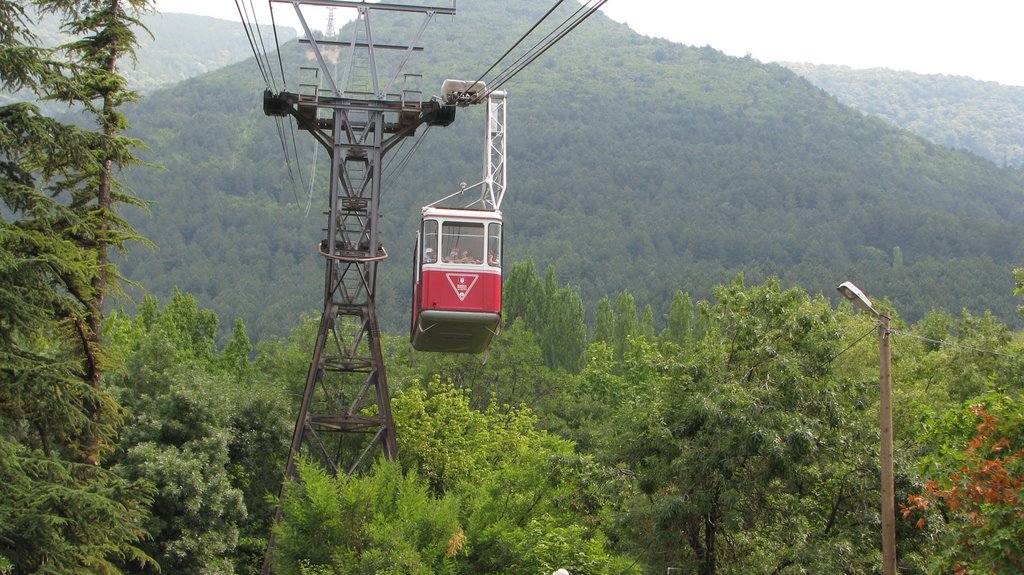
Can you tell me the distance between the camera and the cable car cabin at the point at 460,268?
27.3 metres

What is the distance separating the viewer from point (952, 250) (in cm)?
19825

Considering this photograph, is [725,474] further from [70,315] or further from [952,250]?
[952,250]

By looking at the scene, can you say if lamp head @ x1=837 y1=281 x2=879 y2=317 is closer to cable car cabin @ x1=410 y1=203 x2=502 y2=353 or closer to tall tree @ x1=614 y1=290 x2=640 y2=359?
cable car cabin @ x1=410 y1=203 x2=502 y2=353

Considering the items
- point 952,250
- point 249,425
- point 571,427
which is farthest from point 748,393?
point 952,250

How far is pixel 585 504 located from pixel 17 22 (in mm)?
17702

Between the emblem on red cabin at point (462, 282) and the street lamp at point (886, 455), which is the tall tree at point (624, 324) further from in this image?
the street lamp at point (886, 455)

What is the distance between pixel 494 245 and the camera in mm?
27453

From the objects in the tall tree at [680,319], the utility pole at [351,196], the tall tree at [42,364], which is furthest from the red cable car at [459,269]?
the tall tree at [680,319]

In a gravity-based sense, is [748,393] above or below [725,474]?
above

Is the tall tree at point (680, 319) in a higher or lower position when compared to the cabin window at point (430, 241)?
lower

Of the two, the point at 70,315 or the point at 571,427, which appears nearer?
the point at 70,315

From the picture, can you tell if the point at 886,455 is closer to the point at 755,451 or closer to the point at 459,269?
the point at 755,451

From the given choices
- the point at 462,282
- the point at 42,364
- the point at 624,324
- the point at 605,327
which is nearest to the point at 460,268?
the point at 462,282

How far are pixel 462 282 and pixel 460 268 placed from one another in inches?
11.8
